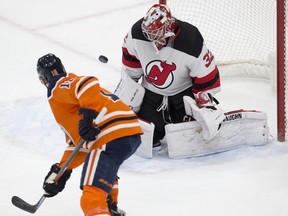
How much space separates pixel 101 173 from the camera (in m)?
2.70

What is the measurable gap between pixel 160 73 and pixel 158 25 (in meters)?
0.29

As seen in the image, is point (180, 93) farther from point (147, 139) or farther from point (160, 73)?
point (147, 139)

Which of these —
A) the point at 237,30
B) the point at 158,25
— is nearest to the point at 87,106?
the point at 158,25

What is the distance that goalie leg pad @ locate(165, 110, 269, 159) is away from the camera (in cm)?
359

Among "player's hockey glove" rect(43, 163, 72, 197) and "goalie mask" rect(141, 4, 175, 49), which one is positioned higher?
"goalie mask" rect(141, 4, 175, 49)

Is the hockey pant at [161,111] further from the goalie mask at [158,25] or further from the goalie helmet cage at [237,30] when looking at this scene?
the goalie helmet cage at [237,30]

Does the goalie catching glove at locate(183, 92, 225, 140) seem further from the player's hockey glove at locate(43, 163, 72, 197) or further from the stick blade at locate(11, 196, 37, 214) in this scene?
the stick blade at locate(11, 196, 37, 214)

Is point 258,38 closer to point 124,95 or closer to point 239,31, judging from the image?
point 239,31

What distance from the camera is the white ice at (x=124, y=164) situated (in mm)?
3105

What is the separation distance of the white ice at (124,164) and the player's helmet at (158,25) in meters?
0.59

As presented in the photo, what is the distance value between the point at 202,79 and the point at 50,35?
216 centimetres

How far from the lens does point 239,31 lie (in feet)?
14.6

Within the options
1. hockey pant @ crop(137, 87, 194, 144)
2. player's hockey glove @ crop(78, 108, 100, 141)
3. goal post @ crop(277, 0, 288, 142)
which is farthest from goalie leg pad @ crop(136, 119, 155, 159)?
player's hockey glove @ crop(78, 108, 100, 141)

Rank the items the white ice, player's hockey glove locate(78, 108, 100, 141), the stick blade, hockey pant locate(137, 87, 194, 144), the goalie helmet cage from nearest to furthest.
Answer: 1. player's hockey glove locate(78, 108, 100, 141)
2. the stick blade
3. the white ice
4. hockey pant locate(137, 87, 194, 144)
5. the goalie helmet cage
